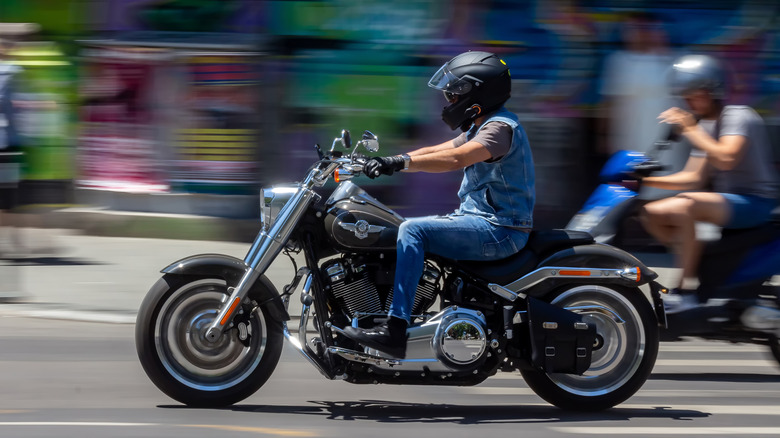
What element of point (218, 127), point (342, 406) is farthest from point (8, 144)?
point (342, 406)

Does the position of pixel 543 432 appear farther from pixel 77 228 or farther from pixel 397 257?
pixel 77 228

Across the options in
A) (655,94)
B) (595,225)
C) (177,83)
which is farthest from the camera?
(177,83)

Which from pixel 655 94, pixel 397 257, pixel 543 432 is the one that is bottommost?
pixel 543 432

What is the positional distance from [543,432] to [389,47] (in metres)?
6.20

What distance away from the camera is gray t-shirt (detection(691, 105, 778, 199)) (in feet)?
22.5

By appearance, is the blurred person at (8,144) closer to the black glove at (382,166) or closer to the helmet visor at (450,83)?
the helmet visor at (450,83)

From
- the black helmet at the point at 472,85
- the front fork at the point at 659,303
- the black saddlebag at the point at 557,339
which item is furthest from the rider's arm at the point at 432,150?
the front fork at the point at 659,303

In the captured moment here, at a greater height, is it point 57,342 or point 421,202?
point 421,202

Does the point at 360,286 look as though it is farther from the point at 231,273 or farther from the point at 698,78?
the point at 698,78

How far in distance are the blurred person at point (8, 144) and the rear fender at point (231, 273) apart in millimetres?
4867

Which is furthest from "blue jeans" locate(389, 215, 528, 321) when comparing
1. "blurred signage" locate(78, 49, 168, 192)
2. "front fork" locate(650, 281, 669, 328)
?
"blurred signage" locate(78, 49, 168, 192)

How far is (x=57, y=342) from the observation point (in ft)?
24.0

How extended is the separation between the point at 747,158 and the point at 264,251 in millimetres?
3071

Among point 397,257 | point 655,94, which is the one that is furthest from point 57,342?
point 655,94
